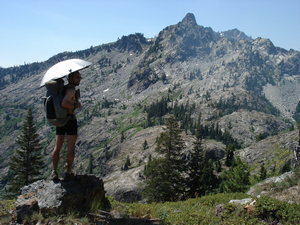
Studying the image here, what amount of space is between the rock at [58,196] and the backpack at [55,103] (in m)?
2.12

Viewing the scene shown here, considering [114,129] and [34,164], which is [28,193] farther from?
[114,129]

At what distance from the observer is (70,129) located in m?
6.88

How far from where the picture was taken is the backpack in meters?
6.32

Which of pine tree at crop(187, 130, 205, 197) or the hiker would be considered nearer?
the hiker

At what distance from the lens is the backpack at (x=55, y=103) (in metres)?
6.32

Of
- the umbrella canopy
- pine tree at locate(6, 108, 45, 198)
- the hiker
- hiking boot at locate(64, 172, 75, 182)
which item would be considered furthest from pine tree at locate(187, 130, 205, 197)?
the umbrella canopy

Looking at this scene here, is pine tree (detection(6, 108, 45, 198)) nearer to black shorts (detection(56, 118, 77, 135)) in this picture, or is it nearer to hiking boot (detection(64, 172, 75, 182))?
hiking boot (detection(64, 172, 75, 182))

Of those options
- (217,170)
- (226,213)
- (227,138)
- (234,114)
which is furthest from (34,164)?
(234,114)

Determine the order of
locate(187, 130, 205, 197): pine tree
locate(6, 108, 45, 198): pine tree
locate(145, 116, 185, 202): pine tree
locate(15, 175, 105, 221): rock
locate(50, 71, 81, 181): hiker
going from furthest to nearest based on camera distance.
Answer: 1. locate(187, 130, 205, 197): pine tree
2. locate(6, 108, 45, 198): pine tree
3. locate(145, 116, 185, 202): pine tree
4. locate(50, 71, 81, 181): hiker
5. locate(15, 175, 105, 221): rock

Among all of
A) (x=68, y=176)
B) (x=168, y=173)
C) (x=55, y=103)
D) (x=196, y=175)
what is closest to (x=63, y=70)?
(x=55, y=103)

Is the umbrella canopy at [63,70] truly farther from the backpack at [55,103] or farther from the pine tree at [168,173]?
the pine tree at [168,173]

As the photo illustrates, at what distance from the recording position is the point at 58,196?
6074mm

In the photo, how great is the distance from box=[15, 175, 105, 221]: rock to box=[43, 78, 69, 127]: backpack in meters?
2.12

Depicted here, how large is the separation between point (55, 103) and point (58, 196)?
114 inches
